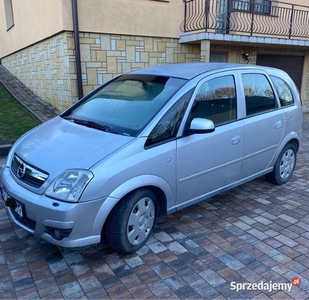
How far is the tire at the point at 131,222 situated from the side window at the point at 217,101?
947mm

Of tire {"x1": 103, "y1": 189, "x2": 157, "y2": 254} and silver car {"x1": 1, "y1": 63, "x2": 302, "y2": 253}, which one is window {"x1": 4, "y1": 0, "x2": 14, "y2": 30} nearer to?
silver car {"x1": 1, "y1": 63, "x2": 302, "y2": 253}

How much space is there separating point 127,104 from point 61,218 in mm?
1386

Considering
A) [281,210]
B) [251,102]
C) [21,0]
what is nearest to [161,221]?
[281,210]

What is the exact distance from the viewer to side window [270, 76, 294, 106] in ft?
13.5

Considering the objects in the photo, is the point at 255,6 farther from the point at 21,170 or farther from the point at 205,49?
the point at 21,170

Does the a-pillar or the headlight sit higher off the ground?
the a-pillar

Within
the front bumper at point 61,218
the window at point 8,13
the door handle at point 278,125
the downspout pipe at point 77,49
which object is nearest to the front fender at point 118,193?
the front bumper at point 61,218

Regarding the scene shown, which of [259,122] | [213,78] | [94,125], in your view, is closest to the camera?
[94,125]

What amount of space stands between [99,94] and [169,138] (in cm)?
126

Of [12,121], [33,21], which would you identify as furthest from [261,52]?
[12,121]

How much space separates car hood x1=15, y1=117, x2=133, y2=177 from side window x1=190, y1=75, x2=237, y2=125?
895 mm

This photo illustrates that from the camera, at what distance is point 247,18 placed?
9680 millimetres

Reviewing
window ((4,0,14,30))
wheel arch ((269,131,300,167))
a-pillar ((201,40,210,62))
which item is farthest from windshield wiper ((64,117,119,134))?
window ((4,0,14,30))

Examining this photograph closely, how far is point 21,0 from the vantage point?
29.9 ft
